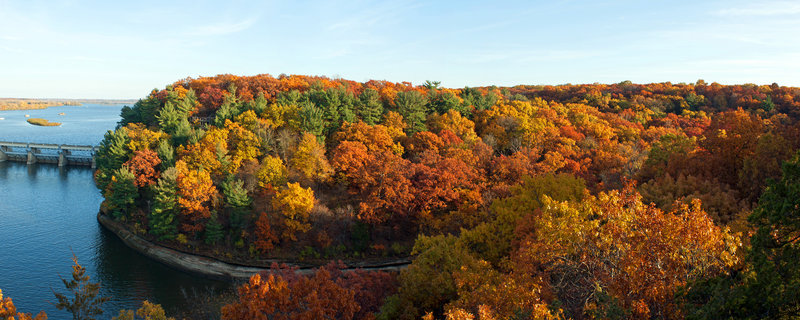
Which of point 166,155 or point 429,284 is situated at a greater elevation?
point 166,155

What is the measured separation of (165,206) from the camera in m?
36.5

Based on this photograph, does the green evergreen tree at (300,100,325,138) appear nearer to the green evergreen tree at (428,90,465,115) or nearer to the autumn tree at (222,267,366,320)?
the green evergreen tree at (428,90,465,115)

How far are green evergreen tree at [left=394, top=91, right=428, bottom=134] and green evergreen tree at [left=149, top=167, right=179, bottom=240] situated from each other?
25.3 metres

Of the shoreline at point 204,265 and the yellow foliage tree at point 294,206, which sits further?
the shoreline at point 204,265

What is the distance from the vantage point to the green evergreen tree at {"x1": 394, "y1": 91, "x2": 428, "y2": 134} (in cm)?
5075

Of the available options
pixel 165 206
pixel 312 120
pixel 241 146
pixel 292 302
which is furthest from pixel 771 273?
pixel 241 146

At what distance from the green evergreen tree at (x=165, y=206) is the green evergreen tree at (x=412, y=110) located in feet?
83.1

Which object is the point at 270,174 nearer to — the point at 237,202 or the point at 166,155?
the point at 237,202

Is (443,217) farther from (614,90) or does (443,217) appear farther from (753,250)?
(614,90)

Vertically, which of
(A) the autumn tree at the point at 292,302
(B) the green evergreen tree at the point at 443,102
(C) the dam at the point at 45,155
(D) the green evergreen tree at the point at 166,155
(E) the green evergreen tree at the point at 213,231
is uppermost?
(B) the green evergreen tree at the point at 443,102

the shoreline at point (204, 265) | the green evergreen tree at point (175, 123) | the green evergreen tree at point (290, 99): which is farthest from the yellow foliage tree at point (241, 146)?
the shoreline at point (204, 265)

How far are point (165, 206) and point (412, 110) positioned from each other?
2857 cm

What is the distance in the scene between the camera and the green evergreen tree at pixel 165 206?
36.2 metres

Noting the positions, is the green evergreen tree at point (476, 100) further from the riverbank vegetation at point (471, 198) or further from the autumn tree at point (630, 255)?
the autumn tree at point (630, 255)
